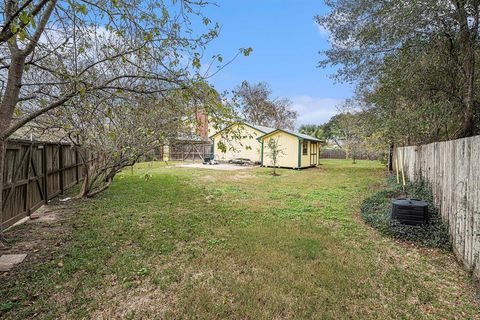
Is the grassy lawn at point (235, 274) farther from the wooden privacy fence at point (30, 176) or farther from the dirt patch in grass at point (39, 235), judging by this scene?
the wooden privacy fence at point (30, 176)

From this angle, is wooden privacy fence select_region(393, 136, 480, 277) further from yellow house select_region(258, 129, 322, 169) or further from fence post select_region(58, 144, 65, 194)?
yellow house select_region(258, 129, 322, 169)

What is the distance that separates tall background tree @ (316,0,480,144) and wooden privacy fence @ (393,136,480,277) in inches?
62.2

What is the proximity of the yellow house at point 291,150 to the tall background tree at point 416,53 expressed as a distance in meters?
10.7

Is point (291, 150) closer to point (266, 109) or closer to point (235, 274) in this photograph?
point (266, 109)

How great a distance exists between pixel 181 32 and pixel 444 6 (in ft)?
15.7

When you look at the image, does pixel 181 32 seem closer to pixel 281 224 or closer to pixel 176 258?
pixel 176 258

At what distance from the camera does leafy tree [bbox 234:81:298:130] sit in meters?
31.1

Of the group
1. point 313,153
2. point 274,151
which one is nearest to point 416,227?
point 274,151

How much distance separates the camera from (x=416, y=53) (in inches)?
208

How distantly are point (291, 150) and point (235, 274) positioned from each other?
1562cm

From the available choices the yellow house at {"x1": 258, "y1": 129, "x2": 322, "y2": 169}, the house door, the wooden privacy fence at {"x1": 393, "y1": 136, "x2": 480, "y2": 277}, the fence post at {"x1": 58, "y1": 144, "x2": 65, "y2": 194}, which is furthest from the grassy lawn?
the house door

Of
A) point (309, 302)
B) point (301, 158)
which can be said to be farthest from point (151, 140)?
point (301, 158)

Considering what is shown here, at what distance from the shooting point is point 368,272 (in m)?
3.17

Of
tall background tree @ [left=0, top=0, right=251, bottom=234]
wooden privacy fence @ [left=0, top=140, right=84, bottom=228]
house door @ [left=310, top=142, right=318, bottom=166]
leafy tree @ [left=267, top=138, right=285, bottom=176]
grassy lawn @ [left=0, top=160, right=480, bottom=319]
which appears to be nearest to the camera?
grassy lawn @ [left=0, top=160, right=480, bottom=319]
